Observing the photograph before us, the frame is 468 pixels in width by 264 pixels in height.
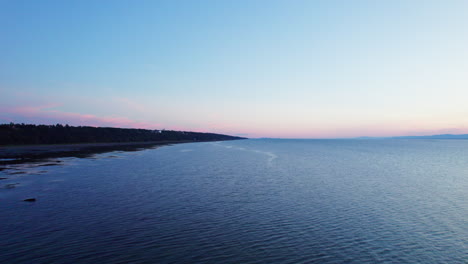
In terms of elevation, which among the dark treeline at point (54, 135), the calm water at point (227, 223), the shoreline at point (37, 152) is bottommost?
the calm water at point (227, 223)

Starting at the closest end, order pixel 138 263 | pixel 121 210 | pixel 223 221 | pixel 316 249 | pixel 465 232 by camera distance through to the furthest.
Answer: pixel 138 263, pixel 316 249, pixel 465 232, pixel 223 221, pixel 121 210

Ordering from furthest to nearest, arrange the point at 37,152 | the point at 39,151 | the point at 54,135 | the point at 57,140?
the point at 54,135, the point at 57,140, the point at 39,151, the point at 37,152

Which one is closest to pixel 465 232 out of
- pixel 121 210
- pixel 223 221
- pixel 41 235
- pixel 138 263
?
pixel 223 221

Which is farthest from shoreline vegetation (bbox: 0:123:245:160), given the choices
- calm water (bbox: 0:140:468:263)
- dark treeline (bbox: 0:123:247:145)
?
calm water (bbox: 0:140:468:263)

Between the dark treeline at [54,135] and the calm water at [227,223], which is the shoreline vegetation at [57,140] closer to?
the dark treeline at [54,135]

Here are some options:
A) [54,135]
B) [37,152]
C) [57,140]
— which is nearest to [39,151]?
[37,152]

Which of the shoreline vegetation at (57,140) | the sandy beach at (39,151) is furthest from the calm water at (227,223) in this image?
the shoreline vegetation at (57,140)

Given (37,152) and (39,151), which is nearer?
(37,152)

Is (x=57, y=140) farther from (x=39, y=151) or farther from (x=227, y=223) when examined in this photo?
(x=227, y=223)

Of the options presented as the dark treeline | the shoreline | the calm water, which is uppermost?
the dark treeline

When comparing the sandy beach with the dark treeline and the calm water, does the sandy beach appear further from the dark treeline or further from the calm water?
the calm water

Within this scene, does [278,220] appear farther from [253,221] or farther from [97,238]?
[97,238]
